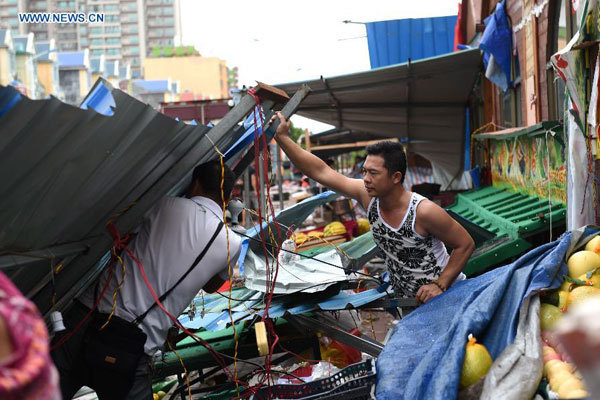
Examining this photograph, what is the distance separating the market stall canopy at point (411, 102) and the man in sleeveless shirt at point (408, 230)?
6.05 metres

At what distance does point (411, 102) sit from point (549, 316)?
397 inches

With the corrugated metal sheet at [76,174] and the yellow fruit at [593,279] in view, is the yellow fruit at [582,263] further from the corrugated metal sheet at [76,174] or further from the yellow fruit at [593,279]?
the corrugated metal sheet at [76,174]

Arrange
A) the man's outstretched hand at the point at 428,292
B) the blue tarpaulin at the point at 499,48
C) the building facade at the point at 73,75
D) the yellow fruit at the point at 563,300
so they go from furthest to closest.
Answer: the building facade at the point at 73,75, the blue tarpaulin at the point at 499,48, the man's outstretched hand at the point at 428,292, the yellow fruit at the point at 563,300

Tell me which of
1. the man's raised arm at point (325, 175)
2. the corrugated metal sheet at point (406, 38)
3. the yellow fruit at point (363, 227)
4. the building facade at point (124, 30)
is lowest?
the yellow fruit at point (363, 227)

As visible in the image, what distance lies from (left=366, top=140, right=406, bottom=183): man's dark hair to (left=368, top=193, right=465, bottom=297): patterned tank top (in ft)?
0.71

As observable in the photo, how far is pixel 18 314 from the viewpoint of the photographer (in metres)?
1.41

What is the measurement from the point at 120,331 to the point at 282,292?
164cm

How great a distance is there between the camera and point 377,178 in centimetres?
429

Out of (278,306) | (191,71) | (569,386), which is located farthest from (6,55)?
(191,71)

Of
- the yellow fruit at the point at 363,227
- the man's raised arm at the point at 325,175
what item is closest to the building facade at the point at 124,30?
the yellow fruit at the point at 363,227

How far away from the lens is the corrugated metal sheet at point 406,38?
18.1 meters

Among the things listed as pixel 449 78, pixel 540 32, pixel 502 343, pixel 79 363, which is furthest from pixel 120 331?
pixel 449 78

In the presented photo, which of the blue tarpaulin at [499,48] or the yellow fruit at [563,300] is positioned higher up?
the blue tarpaulin at [499,48]

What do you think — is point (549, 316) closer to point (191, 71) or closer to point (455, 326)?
point (455, 326)
